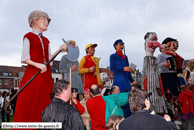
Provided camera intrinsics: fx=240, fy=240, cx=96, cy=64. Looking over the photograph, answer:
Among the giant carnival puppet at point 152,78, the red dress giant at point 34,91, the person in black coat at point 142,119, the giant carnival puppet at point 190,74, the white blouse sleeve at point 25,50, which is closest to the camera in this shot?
the person in black coat at point 142,119

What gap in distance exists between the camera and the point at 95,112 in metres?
4.50

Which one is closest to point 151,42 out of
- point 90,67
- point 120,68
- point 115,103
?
point 120,68

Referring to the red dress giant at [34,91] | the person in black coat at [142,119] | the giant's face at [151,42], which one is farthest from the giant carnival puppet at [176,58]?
the person in black coat at [142,119]

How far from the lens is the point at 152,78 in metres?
5.92

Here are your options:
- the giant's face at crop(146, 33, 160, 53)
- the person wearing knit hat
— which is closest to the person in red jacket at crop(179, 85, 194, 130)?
the giant's face at crop(146, 33, 160, 53)

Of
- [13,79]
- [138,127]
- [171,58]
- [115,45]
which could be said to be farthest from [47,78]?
[13,79]

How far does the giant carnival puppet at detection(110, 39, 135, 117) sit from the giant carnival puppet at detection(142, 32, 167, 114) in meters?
0.44

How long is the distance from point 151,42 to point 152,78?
2.97 ft

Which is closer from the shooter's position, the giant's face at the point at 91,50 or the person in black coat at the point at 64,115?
the person in black coat at the point at 64,115

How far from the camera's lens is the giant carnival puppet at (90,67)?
7074 millimetres

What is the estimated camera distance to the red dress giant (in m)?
3.66

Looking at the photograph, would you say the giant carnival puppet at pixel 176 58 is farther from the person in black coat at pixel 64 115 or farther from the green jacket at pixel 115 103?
the person in black coat at pixel 64 115

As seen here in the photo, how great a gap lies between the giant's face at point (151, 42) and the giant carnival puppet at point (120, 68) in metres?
0.67

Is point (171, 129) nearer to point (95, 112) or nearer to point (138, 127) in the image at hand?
point (138, 127)
